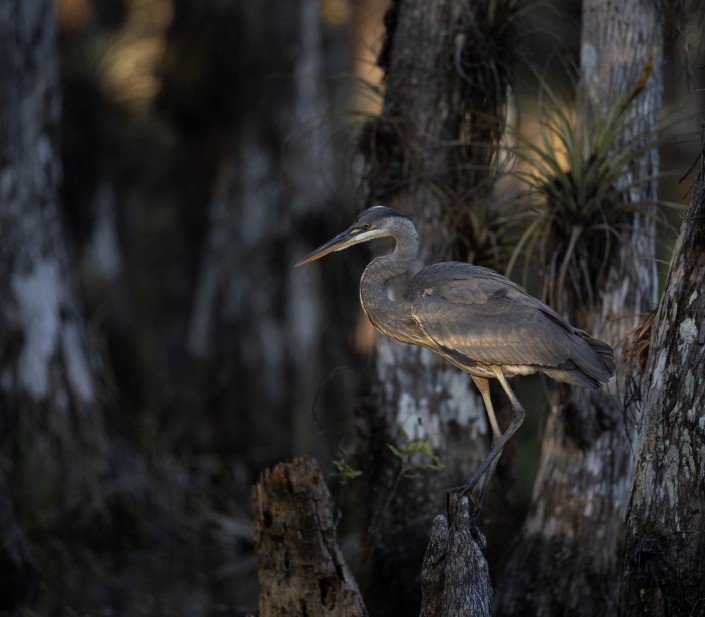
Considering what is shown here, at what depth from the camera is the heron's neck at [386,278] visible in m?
4.68

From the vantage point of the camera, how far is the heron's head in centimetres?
478

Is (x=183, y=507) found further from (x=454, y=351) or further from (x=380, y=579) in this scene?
(x=454, y=351)

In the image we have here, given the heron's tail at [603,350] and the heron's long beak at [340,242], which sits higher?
the heron's long beak at [340,242]

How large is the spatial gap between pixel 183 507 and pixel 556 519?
4887mm

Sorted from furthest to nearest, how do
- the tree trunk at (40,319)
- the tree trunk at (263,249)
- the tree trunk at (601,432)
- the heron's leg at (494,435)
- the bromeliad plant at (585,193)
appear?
the tree trunk at (263,249), the tree trunk at (40,319), the tree trunk at (601,432), the bromeliad plant at (585,193), the heron's leg at (494,435)

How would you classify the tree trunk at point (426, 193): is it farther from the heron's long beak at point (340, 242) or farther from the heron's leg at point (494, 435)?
the heron's long beak at point (340, 242)

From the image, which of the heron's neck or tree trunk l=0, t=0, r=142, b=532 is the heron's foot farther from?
tree trunk l=0, t=0, r=142, b=532

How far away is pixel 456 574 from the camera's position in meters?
3.71

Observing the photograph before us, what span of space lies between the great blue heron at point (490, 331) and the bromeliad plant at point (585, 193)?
1.76 ft

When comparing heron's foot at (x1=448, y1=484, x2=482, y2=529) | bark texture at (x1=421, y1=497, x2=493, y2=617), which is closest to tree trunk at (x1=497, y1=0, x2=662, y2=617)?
heron's foot at (x1=448, y1=484, x2=482, y2=529)

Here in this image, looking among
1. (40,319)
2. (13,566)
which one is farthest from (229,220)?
(13,566)

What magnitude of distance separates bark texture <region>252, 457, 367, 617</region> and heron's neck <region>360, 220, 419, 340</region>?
0.96 meters

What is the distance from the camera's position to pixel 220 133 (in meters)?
13.9

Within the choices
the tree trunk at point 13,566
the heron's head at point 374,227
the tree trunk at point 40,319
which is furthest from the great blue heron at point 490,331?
the tree trunk at point 40,319
